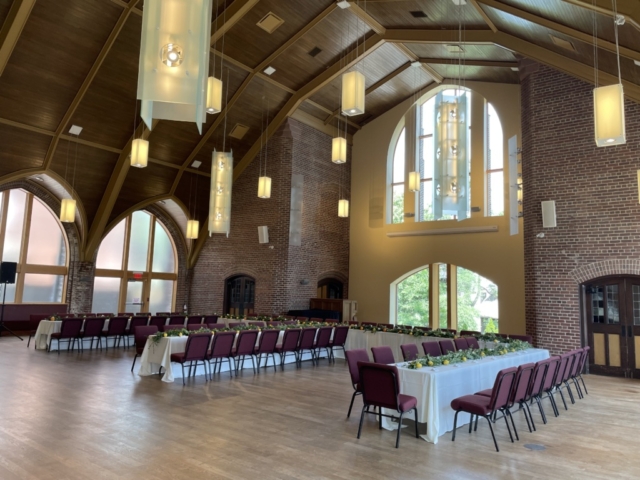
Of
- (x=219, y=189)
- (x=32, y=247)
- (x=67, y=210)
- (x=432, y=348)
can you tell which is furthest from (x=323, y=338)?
(x=32, y=247)

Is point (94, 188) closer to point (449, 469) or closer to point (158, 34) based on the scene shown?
point (158, 34)

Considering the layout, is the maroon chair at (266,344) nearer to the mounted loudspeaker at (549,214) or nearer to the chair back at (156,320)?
the chair back at (156,320)

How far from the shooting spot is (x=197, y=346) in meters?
7.70

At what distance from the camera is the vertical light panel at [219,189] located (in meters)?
10.3

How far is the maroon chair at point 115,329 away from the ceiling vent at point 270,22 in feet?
25.2

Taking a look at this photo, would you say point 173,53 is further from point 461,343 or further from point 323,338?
point 323,338

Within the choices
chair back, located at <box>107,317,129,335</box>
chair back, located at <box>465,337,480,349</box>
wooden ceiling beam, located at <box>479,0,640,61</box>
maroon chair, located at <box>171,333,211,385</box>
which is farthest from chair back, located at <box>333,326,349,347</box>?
wooden ceiling beam, located at <box>479,0,640,61</box>

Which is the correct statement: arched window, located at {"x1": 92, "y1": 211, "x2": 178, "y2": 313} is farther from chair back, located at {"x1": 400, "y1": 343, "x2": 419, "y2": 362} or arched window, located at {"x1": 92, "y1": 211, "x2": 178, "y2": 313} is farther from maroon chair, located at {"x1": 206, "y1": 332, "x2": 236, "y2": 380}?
chair back, located at {"x1": 400, "y1": 343, "x2": 419, "y2": 362}

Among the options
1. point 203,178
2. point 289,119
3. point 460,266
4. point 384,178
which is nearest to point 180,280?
point 203,178

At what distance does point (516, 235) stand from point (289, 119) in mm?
7273

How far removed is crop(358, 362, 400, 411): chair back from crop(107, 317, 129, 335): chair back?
26.5 feet

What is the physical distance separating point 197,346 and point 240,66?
7665 mm

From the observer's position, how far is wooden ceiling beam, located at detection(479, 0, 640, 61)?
25.0 feet

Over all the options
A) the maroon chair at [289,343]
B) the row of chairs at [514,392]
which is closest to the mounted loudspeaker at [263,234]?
the maroon chair at [289,343]
